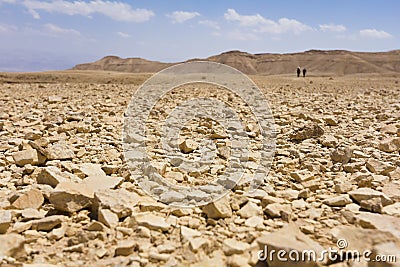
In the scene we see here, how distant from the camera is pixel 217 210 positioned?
214cm

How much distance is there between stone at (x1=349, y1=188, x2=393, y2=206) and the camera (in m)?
2.28

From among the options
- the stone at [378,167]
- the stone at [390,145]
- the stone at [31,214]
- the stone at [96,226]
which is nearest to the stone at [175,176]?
the stone at [96,226]

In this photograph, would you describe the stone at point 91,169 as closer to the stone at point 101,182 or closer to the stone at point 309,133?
the stone at point 101,182

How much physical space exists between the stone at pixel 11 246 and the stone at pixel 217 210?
1.07 metres

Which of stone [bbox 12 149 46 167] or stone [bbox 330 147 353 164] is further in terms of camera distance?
stone [bbox 330 147 353 164]

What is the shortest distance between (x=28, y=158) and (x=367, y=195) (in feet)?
9.34

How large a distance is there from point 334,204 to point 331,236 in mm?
431

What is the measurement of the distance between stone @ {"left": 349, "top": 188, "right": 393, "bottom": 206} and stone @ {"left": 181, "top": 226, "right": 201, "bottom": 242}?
1167 millimetres

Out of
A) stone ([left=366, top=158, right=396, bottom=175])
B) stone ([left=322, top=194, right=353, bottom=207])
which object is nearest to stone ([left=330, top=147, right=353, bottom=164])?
stone ([left=366, top=158, right=396, bottom=175])

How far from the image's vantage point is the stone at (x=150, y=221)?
1.99 meters

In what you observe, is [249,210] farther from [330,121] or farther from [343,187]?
[330,121]

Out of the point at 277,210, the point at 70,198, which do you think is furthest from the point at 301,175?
the point at 70,198

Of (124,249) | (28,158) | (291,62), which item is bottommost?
(124,249)

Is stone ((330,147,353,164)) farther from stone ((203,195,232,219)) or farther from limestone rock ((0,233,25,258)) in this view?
limestone rock ((0,233,25,258))
